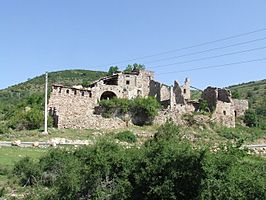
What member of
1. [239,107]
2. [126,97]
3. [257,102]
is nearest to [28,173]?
[126,97]

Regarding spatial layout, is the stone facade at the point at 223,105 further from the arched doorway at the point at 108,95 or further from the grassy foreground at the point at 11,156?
the grassy foreground at the point at 11,156

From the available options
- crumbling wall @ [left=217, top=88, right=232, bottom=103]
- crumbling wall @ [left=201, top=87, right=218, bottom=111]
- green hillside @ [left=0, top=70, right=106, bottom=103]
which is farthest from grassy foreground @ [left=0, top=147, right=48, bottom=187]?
green hillside @ [left=0, top=70, right=106, bottom=103]

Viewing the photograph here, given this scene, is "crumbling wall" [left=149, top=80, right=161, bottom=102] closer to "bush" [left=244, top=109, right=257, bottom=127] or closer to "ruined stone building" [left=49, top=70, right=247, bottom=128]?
"ruined stone building" [left=49, top=70, right=247, bottom=128]

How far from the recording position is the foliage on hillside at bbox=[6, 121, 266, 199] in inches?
675

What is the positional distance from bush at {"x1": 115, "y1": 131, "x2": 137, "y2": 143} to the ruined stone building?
4.32 m

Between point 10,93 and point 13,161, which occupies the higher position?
point 10,93

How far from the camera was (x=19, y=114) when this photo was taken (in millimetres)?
46031

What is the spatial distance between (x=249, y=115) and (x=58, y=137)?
87.4 ft

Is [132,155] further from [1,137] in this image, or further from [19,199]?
[1,137]

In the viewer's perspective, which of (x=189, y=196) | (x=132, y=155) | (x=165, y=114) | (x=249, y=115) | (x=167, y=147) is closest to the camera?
(x=189, y=196)

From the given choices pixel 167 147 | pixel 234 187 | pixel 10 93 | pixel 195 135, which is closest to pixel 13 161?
pixel 167 147

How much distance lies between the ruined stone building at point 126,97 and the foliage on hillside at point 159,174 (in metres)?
20.3

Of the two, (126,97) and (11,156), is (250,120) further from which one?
(11,156)

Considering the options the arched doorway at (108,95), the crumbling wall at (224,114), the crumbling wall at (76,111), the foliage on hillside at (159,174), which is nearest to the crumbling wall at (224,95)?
the crumbling wall at (224,114)
